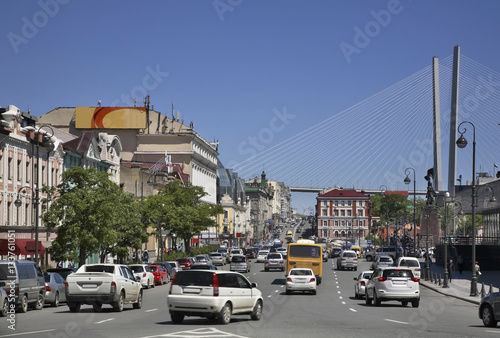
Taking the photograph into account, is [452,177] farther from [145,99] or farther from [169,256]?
[145,99]

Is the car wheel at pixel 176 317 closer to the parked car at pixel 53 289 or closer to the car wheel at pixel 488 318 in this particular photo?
the car wheel at pixel 488 318

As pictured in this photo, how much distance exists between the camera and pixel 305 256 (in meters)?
56.4

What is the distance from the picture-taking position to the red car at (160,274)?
5675 centimetres

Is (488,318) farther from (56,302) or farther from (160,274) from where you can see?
(160,274)

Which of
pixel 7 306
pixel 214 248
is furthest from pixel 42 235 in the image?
pixel 214 248

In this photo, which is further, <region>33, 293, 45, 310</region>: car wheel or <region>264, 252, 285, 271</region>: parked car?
<region>264, 252, 285, 271</region>: parked car

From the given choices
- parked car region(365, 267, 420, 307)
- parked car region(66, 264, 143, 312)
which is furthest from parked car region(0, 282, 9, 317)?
parked car region(365, 267, 420, 307)

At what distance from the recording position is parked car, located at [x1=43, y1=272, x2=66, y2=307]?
3581cm

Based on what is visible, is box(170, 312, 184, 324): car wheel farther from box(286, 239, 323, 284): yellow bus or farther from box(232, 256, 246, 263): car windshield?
box(232, 256, 246, 263): car windshield

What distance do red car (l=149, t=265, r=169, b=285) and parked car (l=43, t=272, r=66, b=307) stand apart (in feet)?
61.4

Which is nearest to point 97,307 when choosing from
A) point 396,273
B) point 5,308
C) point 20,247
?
point 5,308

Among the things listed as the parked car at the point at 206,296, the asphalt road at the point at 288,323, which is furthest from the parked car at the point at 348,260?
the parked car at the point at 206,296

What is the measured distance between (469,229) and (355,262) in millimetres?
102739

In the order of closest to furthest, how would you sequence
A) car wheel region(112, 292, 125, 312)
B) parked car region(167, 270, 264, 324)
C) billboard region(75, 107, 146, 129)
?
parked car region(167, 270, 264, 324) < car wheel region(112, 292, 125, 312) < billboard region(75, 107, 146, 129)
